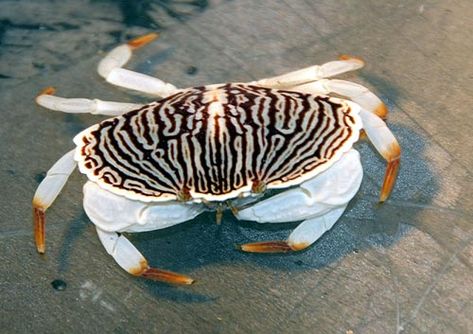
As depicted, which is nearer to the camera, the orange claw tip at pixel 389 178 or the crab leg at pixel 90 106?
the orange claw tip at pixel 389 178

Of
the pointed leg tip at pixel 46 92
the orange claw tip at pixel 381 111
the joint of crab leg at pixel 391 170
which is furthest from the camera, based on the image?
the pointed leg tip at pixel 46 92

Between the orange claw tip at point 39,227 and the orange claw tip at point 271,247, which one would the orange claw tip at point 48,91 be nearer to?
the orange claw tip at point 39,227

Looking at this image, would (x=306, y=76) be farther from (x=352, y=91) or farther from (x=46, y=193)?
(x=46, y=193)

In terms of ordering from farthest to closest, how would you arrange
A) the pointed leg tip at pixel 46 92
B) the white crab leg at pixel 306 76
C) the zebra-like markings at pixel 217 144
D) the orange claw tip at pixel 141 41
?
1. the orange claw tip at pixel 141 41
2. the pointed leg tip at pixel 46 92
3. the white crab leg at pixel 306 76
4. the zebra-like markings at pixel 217 144

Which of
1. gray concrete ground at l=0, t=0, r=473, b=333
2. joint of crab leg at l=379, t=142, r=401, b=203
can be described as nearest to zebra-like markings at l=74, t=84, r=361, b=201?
joint of crab leg at l=379, t=142, r=401, b=203

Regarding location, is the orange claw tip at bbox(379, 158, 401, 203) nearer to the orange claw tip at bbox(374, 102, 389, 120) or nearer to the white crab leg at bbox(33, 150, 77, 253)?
the orange claw tip at bbox(374, 102, 389, 120)

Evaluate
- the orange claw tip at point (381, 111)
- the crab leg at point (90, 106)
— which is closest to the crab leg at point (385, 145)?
the orange claw tip at point (381, 111)

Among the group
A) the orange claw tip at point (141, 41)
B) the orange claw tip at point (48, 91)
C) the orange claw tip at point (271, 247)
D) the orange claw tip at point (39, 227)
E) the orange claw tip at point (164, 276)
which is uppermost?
the orange claw tip at point (141, 41)
